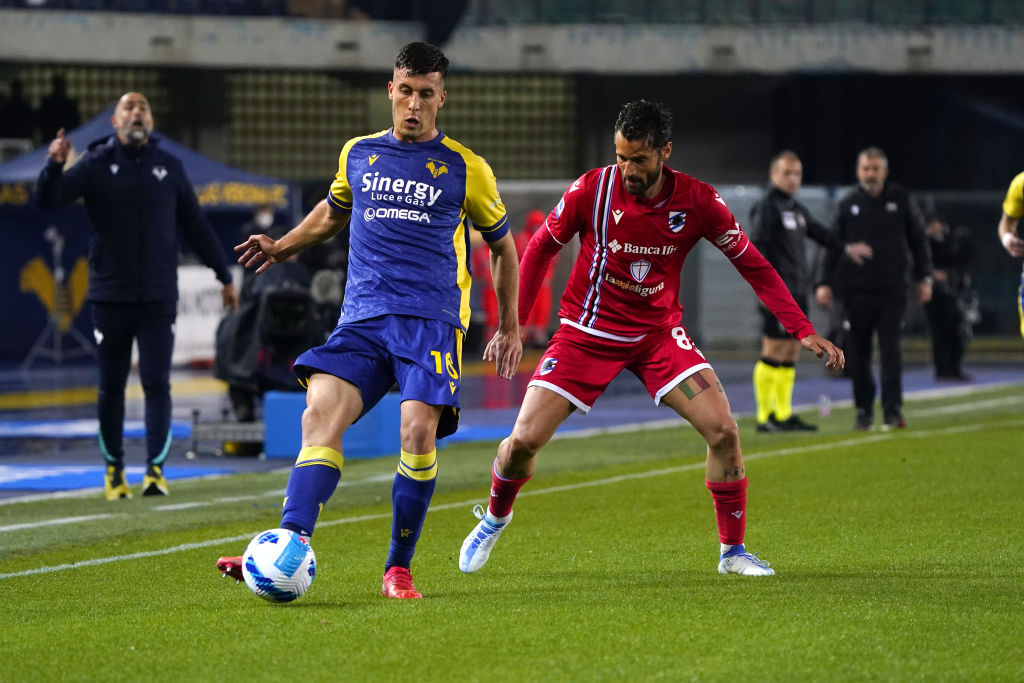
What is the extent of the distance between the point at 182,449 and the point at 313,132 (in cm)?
2515

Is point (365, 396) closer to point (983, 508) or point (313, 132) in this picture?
point (983, 508)

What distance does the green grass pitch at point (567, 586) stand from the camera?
5.21 meters

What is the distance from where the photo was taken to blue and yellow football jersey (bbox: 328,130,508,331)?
6.29 meters

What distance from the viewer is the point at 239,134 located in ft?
122

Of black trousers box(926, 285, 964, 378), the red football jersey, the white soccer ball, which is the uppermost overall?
the red football jersey

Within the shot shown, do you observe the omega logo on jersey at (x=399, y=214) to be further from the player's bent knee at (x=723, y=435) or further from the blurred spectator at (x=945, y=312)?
the blurred spectator at (x=945, y=312)

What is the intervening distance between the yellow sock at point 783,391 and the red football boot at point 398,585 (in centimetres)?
779

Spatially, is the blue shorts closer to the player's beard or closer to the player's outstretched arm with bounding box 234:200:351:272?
the player's outstretched arm with bounding box 234:200:351:272

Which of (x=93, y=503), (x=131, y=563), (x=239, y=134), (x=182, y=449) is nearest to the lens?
(x=131, y=563)

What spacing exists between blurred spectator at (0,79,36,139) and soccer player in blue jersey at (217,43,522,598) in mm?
27105

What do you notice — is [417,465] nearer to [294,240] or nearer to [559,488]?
[294,240]

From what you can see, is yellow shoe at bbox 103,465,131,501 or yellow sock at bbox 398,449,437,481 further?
yellow shoe at bbox 103,465,131,501

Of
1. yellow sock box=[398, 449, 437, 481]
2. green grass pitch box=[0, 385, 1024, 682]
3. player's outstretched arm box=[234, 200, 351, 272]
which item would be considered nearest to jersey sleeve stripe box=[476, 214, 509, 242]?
player's outstretched arm box=[234, 200, 351, 272]

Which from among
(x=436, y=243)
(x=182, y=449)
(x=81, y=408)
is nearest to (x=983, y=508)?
(x=436, y=243)
